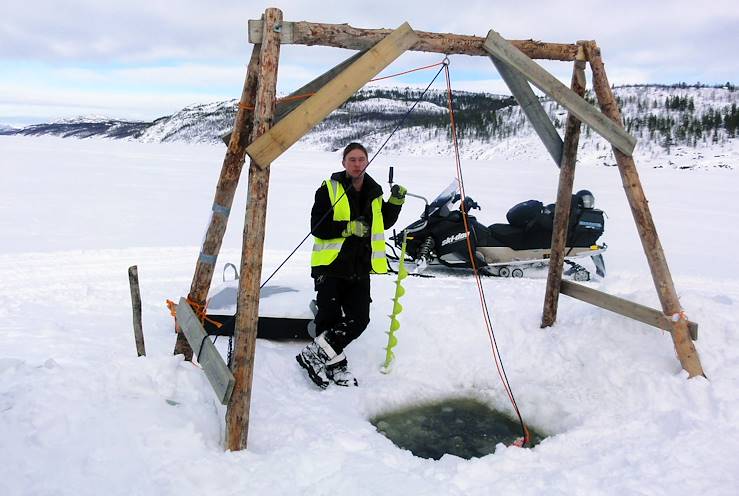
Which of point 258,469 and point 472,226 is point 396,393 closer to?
point 258,469

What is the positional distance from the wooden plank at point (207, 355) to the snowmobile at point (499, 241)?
384 centimetres

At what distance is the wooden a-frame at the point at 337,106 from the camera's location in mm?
3281

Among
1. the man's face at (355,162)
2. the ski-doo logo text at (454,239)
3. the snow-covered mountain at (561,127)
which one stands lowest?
the ski-doo logo text at (454,239)

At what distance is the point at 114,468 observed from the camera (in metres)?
2.86

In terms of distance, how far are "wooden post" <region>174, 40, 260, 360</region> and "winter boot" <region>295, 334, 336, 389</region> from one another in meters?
0.90

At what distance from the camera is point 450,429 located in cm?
408

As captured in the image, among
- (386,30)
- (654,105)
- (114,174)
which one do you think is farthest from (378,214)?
(654,105)

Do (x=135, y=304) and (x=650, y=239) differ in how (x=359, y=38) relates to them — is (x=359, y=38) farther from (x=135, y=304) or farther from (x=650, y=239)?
(x=650, y=239)

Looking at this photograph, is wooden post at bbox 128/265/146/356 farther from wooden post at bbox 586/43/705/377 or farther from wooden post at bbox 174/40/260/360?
wooden post at bbox 586/43/705/377

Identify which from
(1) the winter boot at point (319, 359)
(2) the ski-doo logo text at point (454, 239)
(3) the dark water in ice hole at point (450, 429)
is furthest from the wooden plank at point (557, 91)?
(2) the ski-doo logo text at point (454, 239)

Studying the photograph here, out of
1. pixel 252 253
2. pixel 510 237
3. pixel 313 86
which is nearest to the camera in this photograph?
pixel 252 253

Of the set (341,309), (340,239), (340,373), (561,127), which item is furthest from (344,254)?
(561,127)

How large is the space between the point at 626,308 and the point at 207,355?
319 centimetres

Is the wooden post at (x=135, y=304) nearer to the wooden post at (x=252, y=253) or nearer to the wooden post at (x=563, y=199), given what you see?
the wooden post at (x=252, y=253)
